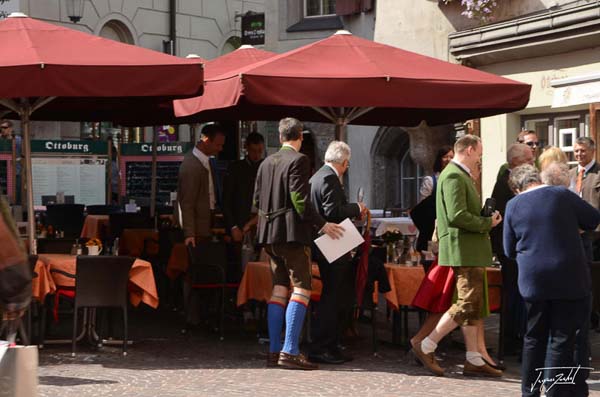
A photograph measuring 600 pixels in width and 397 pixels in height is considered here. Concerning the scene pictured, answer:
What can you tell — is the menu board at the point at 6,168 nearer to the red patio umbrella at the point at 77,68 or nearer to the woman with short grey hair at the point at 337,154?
the red patio umbrella at the point at 77,68

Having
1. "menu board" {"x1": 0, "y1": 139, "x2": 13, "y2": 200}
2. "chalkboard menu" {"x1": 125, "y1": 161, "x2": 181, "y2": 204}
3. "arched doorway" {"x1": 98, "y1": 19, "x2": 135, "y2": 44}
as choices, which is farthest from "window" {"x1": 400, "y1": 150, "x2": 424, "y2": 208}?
"arched doorway" {"x1": 98, "y1": 19, "x2": 135, "y2": 44}

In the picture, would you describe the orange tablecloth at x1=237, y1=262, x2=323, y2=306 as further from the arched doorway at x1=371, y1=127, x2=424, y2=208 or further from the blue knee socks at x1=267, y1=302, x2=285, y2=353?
the arched doorway at x1=371, y1=127, x2=424, y2=208

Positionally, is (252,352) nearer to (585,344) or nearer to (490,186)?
(585,344)

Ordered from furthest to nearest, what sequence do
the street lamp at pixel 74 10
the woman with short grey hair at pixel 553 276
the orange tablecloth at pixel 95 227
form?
the street lamp at pixel 74 10
the orange tablecloth at pixel 95 227
the woman with short grey hair at pixel 553 276

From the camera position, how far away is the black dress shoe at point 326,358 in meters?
11.3

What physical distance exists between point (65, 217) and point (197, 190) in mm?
6466

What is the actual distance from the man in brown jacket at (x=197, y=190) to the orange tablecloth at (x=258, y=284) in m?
1.06

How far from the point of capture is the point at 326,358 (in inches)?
445

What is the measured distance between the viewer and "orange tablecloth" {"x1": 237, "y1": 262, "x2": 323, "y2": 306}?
11750mm

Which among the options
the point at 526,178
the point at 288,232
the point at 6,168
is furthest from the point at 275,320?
the point at 6,168

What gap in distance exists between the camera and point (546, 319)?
8719mm

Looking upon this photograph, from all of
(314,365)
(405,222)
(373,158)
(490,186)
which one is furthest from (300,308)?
(373,158)

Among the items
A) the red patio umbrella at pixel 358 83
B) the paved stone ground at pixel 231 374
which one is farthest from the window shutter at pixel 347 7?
the paved stone ground at pixel 231 374

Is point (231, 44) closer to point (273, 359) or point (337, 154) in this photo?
point (337, 154)
